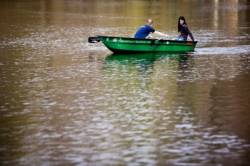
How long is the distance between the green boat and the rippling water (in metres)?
0.67

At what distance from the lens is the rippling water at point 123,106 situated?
53.9 ft

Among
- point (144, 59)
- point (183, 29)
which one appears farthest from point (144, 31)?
point (183, 29)

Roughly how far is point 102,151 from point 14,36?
126 feet

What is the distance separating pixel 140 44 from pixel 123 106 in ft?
53.4

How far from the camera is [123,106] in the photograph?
22.6 meters

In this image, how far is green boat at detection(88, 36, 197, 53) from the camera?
38.1 metres

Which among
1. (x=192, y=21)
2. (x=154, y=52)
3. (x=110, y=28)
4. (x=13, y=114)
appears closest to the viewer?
(x=13, y=114)

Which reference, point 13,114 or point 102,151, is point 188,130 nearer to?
point 102,151

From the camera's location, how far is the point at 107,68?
33094mm

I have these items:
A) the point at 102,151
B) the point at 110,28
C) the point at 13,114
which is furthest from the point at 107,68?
the point at 110,28

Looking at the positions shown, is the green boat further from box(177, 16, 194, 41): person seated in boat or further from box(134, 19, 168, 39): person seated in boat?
box(177, 16, 194, 41): person seated in boat

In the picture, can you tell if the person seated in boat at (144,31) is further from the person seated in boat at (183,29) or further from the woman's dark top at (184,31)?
the woman's dark top at (184,31)

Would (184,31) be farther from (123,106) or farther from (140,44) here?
(123,106)

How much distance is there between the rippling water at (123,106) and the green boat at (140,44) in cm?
67
